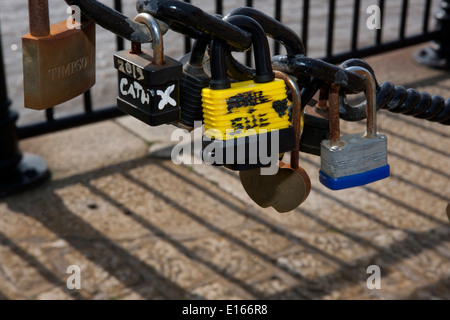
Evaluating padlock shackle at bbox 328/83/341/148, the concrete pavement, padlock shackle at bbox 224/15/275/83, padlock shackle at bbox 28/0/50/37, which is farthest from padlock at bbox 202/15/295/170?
the concrete pavement

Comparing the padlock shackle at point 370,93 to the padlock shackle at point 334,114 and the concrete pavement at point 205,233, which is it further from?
the concrete pavement at point 205,233

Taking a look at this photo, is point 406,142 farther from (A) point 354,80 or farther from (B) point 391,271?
(A) point 354,80

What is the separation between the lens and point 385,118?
4.35m

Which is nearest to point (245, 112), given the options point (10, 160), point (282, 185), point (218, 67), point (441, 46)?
point (218, 67)

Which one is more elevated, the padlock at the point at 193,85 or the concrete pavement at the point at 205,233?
the padlock at the point at 193,85

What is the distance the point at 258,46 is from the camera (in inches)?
39.8

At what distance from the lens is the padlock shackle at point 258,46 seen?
978 mm

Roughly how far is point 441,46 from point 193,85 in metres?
4.52

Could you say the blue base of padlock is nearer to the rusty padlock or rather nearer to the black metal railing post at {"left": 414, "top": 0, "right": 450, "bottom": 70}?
the rusty padlock

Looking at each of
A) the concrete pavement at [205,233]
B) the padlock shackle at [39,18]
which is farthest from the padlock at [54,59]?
the concrete pavement at [205,233]

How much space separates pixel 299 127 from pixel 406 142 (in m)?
3.00

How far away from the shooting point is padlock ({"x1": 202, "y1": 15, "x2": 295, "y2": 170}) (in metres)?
1.00

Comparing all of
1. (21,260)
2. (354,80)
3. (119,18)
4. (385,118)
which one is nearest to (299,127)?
(354,80)

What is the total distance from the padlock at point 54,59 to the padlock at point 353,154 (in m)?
0.40
